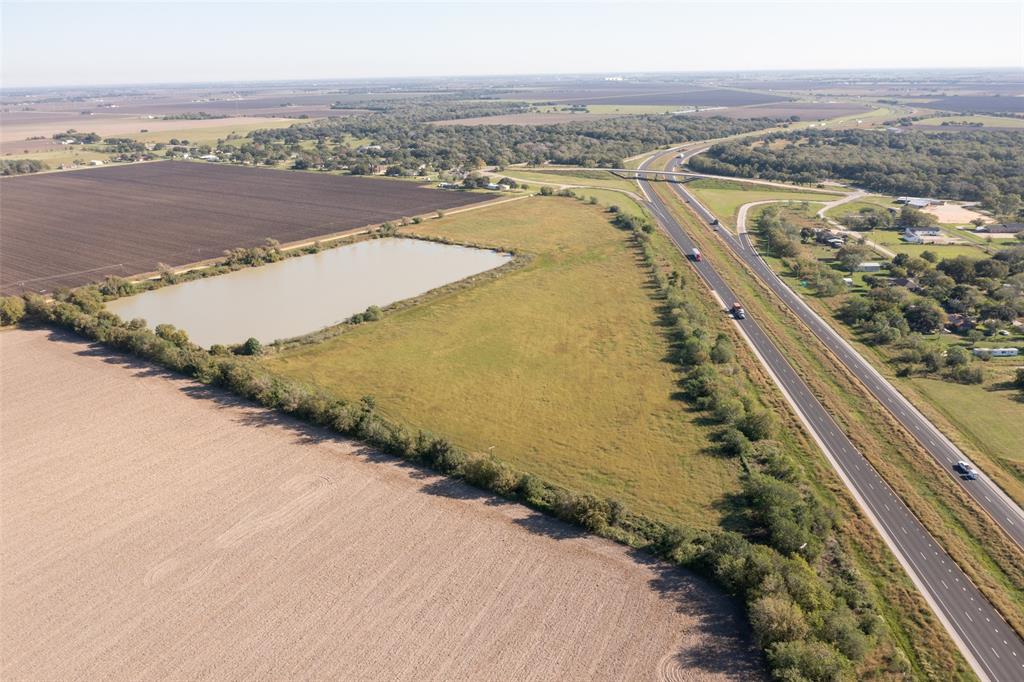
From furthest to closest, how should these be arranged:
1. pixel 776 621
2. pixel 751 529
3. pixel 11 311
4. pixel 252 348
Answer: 1. pixel 11 311
2. pixel 252 348
3. pixel 751 529
4. pixel 776 621

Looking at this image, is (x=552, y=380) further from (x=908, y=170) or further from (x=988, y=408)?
(x=908, y=170)

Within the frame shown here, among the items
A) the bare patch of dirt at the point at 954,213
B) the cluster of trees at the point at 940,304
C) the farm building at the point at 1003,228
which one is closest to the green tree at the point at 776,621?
the cluster of trees at the point at 940,304

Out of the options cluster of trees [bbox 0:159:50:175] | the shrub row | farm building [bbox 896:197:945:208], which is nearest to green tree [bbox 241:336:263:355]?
the shrub row

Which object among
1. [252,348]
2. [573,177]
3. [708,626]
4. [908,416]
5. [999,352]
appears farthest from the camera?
[573,177]

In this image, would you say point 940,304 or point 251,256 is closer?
point 940,304

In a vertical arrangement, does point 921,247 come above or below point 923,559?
above

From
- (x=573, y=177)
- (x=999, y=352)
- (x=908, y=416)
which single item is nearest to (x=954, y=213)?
(x=999, y=352)

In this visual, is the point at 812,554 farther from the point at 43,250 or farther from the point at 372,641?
the point at 43,250

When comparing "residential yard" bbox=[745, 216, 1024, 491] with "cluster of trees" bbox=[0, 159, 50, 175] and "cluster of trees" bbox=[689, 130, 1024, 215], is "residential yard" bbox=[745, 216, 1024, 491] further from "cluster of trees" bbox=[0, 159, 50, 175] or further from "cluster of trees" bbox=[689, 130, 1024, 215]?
"cluster of trees" bbox=[0, 159, 50, 175]
